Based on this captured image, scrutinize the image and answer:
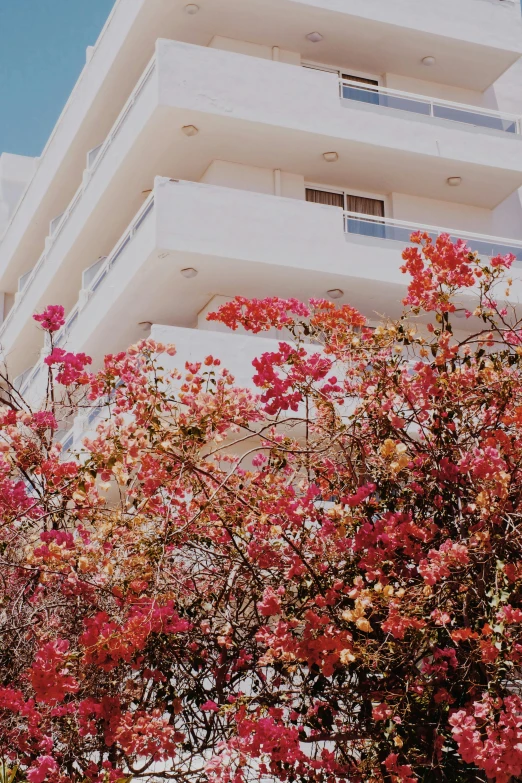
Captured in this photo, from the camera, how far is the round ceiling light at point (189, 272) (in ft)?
57.2

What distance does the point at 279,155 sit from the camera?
18.9 metres

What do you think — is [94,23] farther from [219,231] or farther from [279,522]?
[279,522]

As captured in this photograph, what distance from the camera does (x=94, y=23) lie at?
2455 cm

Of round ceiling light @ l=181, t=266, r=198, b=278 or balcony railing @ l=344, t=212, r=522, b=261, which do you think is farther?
balcony railing @ l=344, t=212, r=522, b=261

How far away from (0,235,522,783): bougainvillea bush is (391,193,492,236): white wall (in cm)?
1295

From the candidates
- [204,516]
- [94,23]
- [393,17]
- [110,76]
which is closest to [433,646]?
[204,516]

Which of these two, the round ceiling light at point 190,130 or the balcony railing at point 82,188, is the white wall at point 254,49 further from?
the round ceiling light at point 190,130

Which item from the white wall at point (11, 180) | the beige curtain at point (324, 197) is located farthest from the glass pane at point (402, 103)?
the white wall at point (11, 180)

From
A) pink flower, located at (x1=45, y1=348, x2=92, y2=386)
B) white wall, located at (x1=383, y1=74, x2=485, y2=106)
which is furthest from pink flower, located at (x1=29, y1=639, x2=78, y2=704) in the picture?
white wall, located at (x1=383, y1=74, x2=485, y2=106)

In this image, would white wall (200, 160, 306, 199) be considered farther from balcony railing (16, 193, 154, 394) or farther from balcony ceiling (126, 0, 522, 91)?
balcony ceiling (126, 0, 522, 91)

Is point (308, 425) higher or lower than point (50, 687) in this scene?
higher

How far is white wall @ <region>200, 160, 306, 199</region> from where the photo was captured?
61.9 feet

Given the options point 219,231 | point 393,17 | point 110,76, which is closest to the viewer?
point 219,231

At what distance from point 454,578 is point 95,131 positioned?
1939 centimetres
